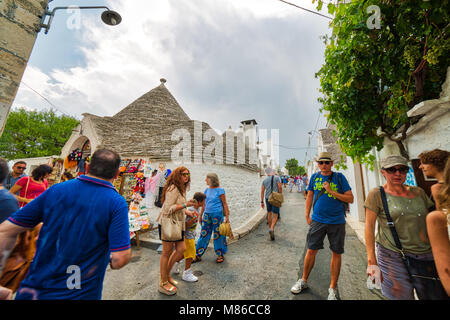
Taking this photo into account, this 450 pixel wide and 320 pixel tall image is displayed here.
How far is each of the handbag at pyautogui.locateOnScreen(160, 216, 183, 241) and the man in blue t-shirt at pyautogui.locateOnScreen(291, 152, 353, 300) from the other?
2070 millimetres

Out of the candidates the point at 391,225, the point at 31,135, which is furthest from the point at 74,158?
the point at 31,135

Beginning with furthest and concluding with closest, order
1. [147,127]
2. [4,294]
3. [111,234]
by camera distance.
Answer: [147,127]
[111,234]
[4,294]

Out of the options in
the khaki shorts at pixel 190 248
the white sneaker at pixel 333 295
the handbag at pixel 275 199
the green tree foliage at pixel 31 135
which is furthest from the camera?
the green tree foliage at pixel 31 135

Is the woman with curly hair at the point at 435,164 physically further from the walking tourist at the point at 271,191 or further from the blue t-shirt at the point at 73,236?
the walking tourist at the point at 271,191

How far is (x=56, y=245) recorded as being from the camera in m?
1.25

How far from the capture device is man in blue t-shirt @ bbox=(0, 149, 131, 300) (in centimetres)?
122

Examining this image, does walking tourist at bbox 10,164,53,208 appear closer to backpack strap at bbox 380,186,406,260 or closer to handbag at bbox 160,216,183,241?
handbag at bbox 160,216,183,241

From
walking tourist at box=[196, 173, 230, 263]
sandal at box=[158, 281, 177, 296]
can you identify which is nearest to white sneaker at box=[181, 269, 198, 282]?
sandal at box=[158, 281, 177, 296]

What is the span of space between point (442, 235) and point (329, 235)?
1.54m

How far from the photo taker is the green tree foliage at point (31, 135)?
20.1 m

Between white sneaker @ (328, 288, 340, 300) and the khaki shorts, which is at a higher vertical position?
the khaki shorts

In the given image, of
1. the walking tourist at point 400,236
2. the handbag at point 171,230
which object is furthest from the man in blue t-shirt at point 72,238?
the walking tourist at point 400,236

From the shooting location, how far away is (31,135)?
21188mm

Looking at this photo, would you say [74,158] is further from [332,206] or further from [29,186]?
[332,206]
